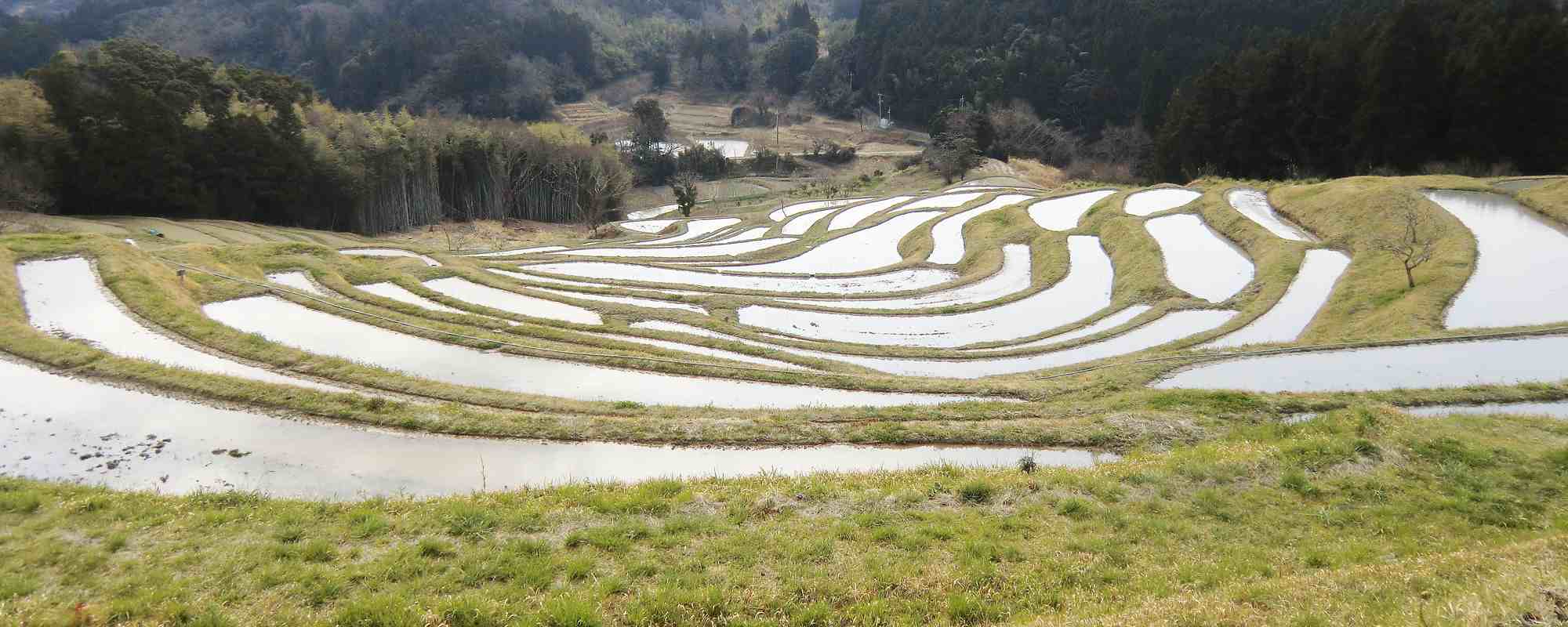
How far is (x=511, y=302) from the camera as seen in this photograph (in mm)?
23203

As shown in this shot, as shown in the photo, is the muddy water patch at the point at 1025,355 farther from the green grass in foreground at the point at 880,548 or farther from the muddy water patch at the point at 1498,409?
the green grass in foreground at the point at 880,548

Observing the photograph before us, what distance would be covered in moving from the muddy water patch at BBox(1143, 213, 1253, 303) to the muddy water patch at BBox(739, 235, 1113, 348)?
103 inches

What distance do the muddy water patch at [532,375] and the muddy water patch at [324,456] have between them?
2675 millimetres

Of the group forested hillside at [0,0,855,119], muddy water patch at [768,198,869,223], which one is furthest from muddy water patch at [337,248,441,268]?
forested hillside at [0,0,855,119]

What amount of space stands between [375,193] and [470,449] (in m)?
49.1

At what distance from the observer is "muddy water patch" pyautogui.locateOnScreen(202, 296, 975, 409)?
Result: 566 inches

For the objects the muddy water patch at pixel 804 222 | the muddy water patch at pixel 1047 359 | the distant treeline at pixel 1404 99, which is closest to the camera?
the muddy water patch at pixel 1047 359

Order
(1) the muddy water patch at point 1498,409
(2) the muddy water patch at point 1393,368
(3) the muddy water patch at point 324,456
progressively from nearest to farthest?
(3) the muddy water patch at point 324,456 < (1) the muddy water patch at point 1498,409 < (2) the muddy water patch at point 1393,368

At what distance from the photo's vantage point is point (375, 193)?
52.5m

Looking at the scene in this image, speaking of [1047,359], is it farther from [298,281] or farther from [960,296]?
[298,281]

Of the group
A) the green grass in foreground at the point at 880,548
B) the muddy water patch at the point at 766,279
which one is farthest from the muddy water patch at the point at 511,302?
the green grass in foreground at the point at 880,548

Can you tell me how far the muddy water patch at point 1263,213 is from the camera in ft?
95.7

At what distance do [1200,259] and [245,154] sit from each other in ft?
162

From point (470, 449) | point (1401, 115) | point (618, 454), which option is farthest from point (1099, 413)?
point (1401, 115)
